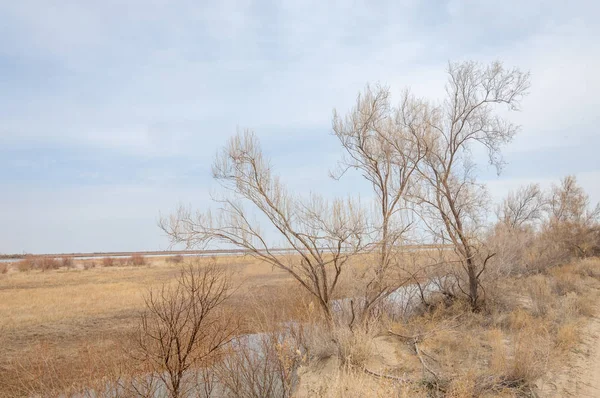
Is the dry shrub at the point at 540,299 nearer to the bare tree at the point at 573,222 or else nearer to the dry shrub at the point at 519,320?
the dry shrub at the point at 519,320

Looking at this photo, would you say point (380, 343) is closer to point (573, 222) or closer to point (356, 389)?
point (356, 389)

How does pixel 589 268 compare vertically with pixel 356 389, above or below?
below

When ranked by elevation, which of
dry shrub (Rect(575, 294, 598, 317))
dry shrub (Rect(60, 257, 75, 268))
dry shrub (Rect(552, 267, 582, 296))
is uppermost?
dry shrub (Rect(60, 257, 75, 268))

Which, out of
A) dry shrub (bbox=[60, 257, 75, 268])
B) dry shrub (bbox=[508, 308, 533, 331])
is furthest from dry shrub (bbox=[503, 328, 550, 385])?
dry shrub (bbox=[60, 257, 75, 268])

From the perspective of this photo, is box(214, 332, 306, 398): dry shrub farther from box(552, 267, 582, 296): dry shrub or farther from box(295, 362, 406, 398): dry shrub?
box(552, 267, 582, 296): dry shrub

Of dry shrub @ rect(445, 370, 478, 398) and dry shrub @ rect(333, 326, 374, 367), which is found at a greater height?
dry shrub @ rect(333, 326, 374, 367)

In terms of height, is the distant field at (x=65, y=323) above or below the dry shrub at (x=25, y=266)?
below

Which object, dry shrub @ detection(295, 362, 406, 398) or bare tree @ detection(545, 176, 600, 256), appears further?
bare tree @ detection(545, 176, 600, 256)

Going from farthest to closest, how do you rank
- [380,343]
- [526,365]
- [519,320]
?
[519,320] → [380,343] → [526,365]

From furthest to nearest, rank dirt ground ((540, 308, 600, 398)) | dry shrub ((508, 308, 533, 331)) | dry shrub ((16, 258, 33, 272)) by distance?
dry shrub ((16, 258, 33, 272))
dry shrub ((508, 308, 533, 331))
dirt ground ((540, 308, 600, 398))

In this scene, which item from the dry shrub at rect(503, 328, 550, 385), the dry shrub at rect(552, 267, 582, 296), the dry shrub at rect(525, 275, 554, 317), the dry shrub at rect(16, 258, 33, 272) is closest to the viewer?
the dry shrub at rect(503, 328, 550, 385)

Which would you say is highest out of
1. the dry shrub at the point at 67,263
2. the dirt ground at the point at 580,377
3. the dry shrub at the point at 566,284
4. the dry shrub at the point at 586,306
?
the dry shrub at the point at 67,263

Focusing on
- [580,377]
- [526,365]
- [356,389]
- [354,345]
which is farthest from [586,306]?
[356,389]

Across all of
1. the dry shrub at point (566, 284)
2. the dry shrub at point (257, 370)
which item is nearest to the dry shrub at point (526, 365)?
the dry shrub at point (257, 370)
